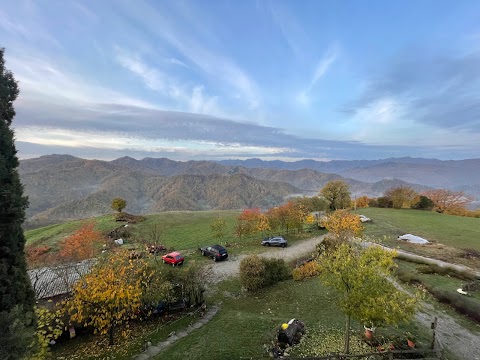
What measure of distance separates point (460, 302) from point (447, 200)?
69630 millimetres

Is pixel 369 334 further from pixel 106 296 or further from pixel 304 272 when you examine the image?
pixel 106 296

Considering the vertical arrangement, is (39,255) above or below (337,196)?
below

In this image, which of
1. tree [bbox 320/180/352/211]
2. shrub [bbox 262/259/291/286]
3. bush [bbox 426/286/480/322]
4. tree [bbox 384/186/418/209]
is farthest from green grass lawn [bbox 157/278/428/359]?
tree [bbox 384/186/418/209]

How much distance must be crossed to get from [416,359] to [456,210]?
7412 cm

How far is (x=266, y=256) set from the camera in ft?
113

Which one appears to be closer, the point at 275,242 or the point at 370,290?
the point at 370,290

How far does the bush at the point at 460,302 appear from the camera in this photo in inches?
741

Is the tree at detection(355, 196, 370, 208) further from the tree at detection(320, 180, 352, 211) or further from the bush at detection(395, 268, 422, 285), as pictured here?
the bush at detection(395, 268, 422, 285)

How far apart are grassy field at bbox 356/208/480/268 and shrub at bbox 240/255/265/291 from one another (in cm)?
1416

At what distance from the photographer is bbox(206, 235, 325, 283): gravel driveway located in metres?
29.1

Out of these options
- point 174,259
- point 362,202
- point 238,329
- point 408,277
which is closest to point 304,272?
point 408,277

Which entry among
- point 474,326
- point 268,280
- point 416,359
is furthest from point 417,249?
point 416,359

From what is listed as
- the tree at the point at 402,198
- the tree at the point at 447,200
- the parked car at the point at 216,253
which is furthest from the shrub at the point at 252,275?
the tree at the point at 447,200

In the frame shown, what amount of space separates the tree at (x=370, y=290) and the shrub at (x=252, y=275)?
11.9m
